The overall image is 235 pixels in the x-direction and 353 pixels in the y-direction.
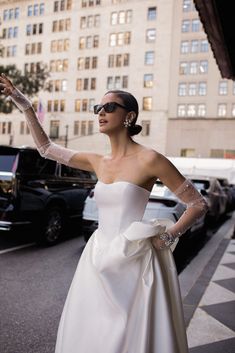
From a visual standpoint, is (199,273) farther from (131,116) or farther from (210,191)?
(210,191)

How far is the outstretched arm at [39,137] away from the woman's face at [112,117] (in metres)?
0.34

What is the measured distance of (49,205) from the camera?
728 centimetres

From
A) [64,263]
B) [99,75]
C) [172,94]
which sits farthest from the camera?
[99,75]

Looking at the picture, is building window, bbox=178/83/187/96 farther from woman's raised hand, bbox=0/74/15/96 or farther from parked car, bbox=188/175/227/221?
woman's raised hand, bbox=0/74/15/96

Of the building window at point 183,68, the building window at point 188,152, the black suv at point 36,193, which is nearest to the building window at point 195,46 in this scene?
the building window at point 183,68

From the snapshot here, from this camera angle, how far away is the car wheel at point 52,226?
7270mm

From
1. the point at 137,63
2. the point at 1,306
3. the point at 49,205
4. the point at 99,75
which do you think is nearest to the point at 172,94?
the point at 137,63

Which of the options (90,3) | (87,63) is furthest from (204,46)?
(90,3)

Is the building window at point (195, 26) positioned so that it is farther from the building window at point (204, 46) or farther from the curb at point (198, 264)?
the curb at point (198, 264)

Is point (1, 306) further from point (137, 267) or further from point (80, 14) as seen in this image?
point (80, 14)

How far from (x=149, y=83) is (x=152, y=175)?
48689mm

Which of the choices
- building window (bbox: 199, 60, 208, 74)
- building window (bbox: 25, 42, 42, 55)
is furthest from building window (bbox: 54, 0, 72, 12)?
building window (bbox: 199, 60, 208, 74)

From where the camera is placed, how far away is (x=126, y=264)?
2.02 m

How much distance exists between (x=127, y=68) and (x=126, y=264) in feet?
165
